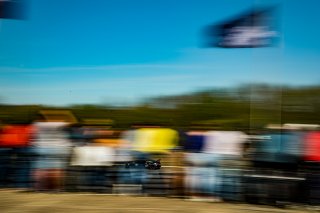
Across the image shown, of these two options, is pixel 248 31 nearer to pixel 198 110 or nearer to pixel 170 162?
pixel 170 162

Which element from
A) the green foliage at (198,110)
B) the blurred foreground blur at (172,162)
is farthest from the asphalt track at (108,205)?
the green foliage at (198,110)

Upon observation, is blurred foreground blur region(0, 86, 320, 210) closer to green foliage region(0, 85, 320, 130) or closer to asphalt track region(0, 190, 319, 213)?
asphalt track region(0, 190, 319, 213)

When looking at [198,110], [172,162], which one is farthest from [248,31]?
[198,110]

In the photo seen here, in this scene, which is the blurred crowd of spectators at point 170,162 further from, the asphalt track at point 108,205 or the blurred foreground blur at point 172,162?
the asphalt track at point 108,205

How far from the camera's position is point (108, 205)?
864 cm

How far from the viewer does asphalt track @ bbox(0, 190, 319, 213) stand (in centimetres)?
824

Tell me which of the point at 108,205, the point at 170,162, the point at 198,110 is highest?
the point at 198,110

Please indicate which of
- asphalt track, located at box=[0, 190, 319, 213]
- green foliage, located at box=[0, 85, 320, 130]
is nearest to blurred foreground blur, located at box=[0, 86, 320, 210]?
asphalt track, located at box=[0, 190, 319, 213]

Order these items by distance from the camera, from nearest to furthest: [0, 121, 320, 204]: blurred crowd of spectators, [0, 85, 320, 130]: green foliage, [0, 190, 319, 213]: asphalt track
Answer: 1. [0, 190, 319, 213]: asphalt track
2. [0, 121, 320, 204]: blurred crowd of spectators
3. [0, 85, 320, 130]: green foliage

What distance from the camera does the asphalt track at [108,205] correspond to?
824 cm

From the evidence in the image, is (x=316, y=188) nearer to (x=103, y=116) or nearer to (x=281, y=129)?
(x=281, y=129)

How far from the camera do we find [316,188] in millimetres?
8461

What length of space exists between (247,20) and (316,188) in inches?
134

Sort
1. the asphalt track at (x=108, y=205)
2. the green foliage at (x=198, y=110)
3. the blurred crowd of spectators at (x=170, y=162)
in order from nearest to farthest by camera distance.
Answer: the asphalt track at (x=108, y=205)
the blurred crowd of spectators at (x=170, y=162)
the green foliage at (x=198, y=110)
